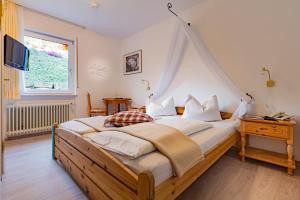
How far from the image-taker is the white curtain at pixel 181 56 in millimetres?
2512

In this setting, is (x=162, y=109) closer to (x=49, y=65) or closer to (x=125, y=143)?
(x=125, y=143)

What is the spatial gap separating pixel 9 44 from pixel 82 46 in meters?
1.86

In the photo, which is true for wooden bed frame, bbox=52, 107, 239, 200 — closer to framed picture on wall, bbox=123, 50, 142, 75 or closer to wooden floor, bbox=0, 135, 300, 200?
wooden floor, bbox=0, 135, 300, 200

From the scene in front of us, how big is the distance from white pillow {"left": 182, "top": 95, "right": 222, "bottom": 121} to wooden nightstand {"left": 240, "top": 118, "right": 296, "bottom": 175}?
0.44m

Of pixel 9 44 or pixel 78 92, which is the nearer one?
pixel 9 44

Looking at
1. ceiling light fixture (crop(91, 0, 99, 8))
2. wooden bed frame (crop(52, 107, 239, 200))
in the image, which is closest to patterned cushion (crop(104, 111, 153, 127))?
wooden bed frame (crop(52, 107, 239, 200))

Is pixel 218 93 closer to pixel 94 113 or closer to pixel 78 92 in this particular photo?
pixel 94 113

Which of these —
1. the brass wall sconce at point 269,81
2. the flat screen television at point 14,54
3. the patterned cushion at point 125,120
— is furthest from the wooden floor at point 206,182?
the flat screen television at point 14,54

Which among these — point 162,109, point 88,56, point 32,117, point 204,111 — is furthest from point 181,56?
point 32,117

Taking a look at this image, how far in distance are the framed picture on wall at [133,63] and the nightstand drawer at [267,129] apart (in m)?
2.90

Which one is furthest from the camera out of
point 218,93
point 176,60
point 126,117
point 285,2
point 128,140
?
point 176,60

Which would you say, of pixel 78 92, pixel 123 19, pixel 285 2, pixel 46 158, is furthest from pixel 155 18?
pixel 46 158

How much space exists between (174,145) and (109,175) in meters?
0.55

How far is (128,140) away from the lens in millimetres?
1217
